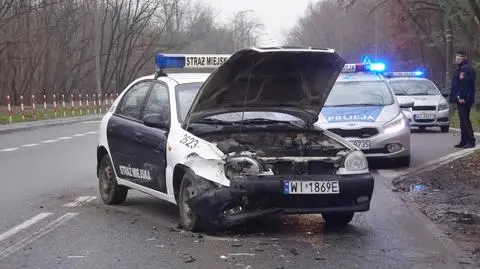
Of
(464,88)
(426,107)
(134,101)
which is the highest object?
(134,101)

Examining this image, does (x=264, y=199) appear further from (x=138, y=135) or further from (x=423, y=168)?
(x=423, y=168)

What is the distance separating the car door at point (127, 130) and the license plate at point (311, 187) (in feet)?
6.73

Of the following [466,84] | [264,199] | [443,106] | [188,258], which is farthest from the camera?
Answer: [443,106]

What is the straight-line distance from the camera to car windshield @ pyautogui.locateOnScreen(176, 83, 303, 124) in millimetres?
7840

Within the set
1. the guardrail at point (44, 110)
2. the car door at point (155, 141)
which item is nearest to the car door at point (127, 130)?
the car door at point (155, 141)

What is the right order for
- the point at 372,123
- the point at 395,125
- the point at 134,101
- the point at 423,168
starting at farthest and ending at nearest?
the point at 395,125 → the point at 372,123 → the point at 423,168 → the point at 134,101

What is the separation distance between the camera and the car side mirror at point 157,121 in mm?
7809

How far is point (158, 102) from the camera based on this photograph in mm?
8250

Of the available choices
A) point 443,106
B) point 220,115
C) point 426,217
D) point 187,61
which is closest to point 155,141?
point 220,115

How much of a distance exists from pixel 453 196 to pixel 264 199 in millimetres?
3440

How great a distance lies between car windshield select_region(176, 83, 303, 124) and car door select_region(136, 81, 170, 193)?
151mm

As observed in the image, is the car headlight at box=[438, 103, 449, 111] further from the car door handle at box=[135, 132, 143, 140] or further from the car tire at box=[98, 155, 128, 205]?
the car door handle at box=[135, 132, 143, 140]

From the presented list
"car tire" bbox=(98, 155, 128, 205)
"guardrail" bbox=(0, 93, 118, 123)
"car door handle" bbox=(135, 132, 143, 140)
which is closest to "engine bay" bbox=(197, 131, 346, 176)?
"car door handle" bbox=(135, 132, 143, 140)

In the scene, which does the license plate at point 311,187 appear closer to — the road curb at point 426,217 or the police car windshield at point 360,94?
the road curb at point 426,217
